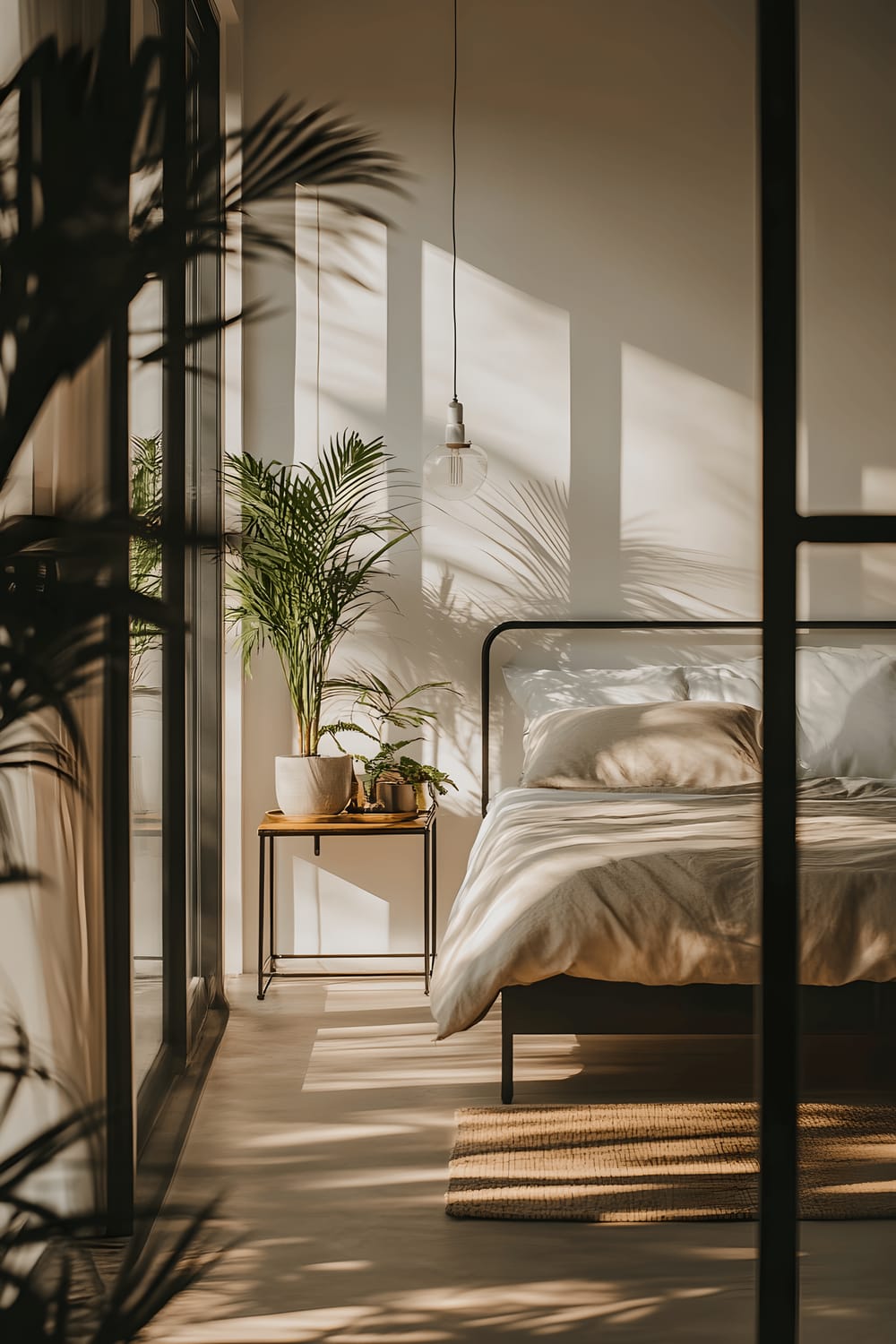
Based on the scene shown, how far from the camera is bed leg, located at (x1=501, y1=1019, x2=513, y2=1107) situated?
3.04 metres

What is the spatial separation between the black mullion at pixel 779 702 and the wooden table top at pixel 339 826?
2784 mm

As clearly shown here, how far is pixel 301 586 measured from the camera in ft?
13.7

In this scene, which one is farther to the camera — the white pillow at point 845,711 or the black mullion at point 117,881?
the black mullion at point 117,881

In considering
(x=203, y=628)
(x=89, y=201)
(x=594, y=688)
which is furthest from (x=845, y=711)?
(x=594, y=688)

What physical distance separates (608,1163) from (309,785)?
1.78m

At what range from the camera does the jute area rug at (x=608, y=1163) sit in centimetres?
249

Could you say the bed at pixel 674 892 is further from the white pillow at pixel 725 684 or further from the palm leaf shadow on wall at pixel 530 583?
the palm leaf shadow on wall at pixel 530 583

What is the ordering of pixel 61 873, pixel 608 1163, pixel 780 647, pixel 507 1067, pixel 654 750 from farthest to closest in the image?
1. pixel 654 750
2. pixel 507 1067
3. pixel 608 1163
4. pixel 61 873
5. pixel 780 647

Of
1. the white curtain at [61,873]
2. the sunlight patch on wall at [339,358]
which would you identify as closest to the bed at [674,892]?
the white curtain at [61,873]

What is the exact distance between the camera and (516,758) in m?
4.60

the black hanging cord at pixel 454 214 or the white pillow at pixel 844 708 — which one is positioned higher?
the black hanging cord at pixel 454 214

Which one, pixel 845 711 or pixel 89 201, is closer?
pixel 89 201

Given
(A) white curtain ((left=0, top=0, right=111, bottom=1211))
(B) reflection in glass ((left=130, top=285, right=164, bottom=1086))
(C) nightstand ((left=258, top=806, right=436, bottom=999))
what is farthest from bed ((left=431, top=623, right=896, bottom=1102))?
(A) white curtain ((left=0, top=0, right=111, bottom=1211))

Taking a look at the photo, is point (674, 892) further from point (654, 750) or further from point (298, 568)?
point (298, 568)
